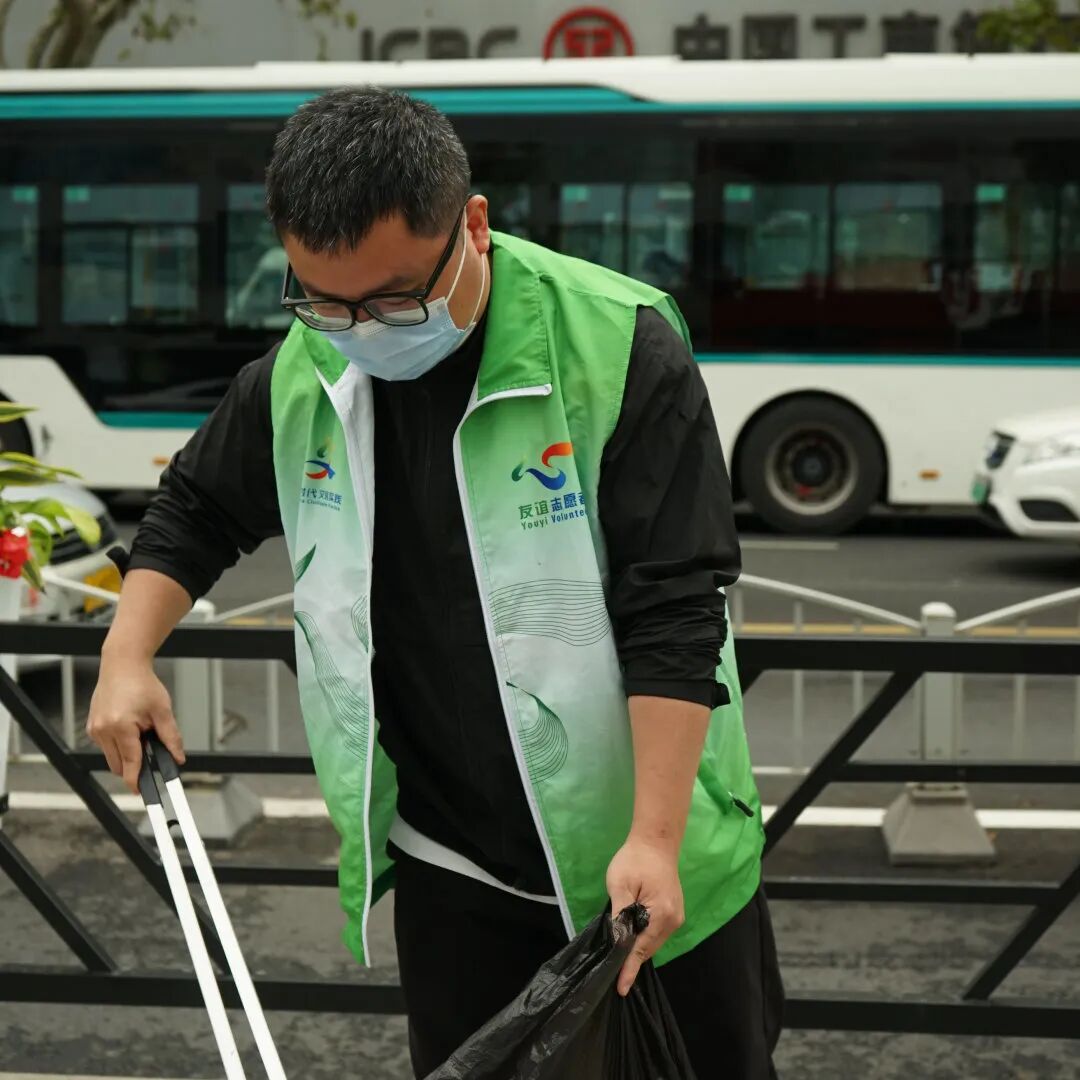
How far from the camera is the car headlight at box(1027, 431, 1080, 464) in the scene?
1045cm

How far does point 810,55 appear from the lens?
75.8 ft

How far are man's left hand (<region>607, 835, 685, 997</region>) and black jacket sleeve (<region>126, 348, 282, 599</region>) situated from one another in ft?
2.26

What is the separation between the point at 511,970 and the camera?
2225 millimetres

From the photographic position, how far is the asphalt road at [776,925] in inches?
159

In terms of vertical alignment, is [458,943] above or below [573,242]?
below

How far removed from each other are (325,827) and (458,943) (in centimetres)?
360

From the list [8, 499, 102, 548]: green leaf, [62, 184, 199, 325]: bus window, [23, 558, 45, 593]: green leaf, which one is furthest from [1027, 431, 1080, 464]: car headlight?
[23, 558, 45, 593]: green leaf

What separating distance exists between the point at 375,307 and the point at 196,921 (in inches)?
27.4

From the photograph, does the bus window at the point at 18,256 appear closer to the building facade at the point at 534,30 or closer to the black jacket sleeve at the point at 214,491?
the building facade at the point at 534,30

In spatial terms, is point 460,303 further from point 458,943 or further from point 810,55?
point 810,55

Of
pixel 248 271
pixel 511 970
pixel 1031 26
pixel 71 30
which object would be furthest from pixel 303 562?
pixel 1031 26

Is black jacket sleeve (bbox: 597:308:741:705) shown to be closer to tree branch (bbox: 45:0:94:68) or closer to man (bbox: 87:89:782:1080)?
man (bbox: 87:89:782:1080)

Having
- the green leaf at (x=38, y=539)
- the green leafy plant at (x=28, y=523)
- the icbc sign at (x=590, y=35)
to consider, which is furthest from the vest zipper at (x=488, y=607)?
the icbc sign at (x=590, y=35)

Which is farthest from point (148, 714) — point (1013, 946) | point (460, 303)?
point (1013, 946)
